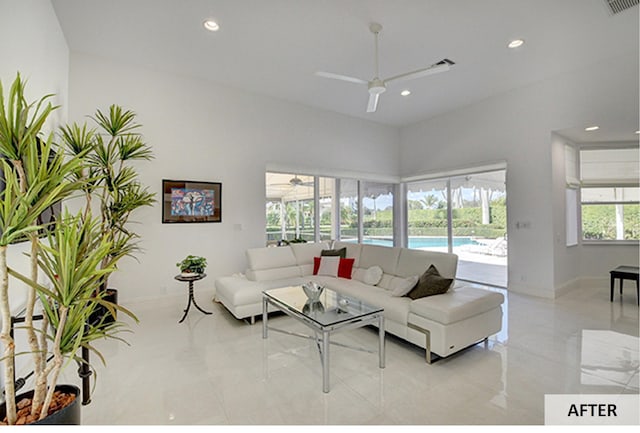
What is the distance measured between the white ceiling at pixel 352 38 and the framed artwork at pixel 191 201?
1.78 m

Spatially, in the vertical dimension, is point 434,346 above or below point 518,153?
below

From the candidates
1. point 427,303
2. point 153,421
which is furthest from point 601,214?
point 153,421

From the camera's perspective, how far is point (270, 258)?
4.45m

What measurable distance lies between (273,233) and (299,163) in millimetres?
1507

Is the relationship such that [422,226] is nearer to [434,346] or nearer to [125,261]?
[434,346]

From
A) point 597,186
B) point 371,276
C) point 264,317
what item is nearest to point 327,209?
point 371,276

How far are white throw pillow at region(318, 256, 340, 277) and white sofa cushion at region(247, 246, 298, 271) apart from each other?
1.48ft

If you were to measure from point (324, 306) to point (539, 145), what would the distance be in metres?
4.61

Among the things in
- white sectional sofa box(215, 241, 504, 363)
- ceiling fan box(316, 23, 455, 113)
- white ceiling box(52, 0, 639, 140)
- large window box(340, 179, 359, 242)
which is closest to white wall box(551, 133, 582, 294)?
white ceiling box(52, 0, 639, 140)

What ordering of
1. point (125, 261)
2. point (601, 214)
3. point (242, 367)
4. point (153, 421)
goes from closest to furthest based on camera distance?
point (153, 421) → point (242, 367) → point (125, 261) → point (601, 214)

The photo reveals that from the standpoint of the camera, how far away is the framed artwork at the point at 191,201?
4.60 m

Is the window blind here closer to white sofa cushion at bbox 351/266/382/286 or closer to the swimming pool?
the swimming pool

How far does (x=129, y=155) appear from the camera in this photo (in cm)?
380

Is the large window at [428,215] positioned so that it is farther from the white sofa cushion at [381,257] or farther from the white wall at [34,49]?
the white wall at [34,49]
